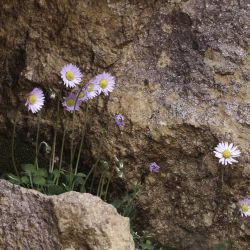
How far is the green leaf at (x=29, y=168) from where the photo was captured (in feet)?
13.3

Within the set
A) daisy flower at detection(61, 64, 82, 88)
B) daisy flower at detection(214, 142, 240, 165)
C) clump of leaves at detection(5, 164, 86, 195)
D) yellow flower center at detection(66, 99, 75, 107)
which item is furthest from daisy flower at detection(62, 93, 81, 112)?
daisy flower at detection(214, 142, 240, 165)

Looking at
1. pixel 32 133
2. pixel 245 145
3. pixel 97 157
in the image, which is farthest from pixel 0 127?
pixel 245 145

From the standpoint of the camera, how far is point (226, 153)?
13.1 ft

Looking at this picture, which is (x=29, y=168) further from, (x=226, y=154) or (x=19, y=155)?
(x=226, y=154)

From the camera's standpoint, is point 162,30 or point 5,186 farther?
point 162,30

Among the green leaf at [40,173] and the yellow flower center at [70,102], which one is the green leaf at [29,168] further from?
the yellow flower center at [70,102]

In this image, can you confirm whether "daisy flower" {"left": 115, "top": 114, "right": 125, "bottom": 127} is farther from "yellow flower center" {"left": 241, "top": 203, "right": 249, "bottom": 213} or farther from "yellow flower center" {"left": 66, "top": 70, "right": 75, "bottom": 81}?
"yellow flower center" {"left": 241, "top": 203, "right": 249, "bottom": 213}

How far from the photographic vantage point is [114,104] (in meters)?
4.24

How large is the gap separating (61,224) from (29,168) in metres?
0.60

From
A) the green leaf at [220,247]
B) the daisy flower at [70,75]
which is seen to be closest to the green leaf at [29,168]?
the daisy flower at [70,75]

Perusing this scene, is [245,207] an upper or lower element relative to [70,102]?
lower

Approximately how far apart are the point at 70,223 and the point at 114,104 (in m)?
0.89

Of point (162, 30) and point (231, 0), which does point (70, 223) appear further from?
point (231, 0)

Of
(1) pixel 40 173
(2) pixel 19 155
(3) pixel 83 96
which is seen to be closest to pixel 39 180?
(1) pixel 40 173
